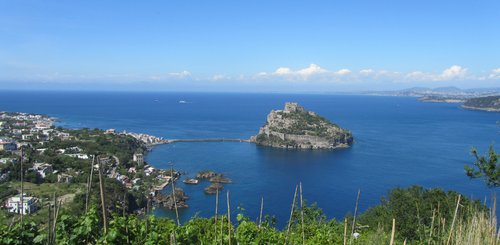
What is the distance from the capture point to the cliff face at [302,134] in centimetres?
3222

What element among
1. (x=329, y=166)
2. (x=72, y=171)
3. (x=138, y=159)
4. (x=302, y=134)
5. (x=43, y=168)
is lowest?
(x=329, y=166)

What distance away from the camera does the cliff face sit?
32.2 metres

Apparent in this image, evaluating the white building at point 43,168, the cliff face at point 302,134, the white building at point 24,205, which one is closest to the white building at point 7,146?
the white building at point 43,168

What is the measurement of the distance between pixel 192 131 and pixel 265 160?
1426cm

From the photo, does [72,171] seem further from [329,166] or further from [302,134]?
[302,134]

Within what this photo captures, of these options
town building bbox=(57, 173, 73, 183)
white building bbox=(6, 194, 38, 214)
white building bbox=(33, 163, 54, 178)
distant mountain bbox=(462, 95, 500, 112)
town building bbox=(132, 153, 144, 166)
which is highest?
distant mountain bbox=(462, 95, 500, 112)

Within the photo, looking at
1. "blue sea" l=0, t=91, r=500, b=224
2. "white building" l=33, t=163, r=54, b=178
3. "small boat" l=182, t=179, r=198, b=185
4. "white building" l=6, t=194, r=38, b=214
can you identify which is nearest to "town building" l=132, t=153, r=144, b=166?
"blue sea" l=0, t=91, r=500, b=224

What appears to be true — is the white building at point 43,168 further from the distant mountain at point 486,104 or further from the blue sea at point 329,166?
the distant mountain at point 486,104

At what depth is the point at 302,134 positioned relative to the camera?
33656mm

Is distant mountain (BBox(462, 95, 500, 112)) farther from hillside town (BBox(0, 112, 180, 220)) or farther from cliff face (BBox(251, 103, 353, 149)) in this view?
hillside town (BBox(0, 112, 180, 220))

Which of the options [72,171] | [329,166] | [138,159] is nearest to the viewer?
[72,171]

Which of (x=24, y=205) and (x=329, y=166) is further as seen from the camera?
(x=329, y=166)

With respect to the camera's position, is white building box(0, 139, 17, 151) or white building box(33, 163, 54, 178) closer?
white building box(33, 163, 54, 178)

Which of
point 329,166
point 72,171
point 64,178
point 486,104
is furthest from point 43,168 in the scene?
point 486,104
